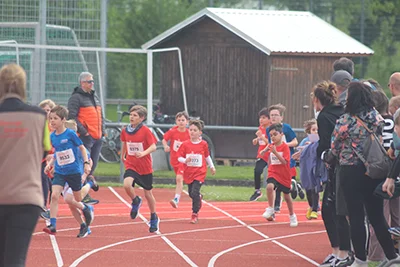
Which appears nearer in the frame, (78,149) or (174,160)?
(78,149)

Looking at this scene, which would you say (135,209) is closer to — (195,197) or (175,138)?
(195,197)

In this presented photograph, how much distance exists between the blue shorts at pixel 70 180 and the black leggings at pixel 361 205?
446 cm

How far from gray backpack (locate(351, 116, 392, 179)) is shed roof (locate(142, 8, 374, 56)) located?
16899 mm

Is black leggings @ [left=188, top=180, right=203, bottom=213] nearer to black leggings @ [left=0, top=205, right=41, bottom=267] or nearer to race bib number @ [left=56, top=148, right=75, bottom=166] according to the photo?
race bib number @ [left=56, top=148, right=75, bottom=166]

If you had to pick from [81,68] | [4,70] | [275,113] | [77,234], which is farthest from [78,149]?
[81,68]

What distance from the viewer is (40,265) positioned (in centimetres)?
1177

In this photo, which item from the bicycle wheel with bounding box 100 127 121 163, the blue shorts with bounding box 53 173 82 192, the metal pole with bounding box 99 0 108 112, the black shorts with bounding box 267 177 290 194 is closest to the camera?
the blue shorts with bounding box 53 173 82 192

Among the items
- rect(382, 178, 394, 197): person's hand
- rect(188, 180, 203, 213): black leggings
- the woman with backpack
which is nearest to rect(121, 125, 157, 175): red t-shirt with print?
rect(188, 180, 203, 213): black leggings

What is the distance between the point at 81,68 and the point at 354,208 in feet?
52.7

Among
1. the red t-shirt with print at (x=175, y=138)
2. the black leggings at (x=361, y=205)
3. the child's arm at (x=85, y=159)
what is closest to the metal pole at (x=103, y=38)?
the red t-shirt with print at (x=175, y=138)

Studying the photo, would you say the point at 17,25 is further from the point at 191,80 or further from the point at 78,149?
the point at 78,149

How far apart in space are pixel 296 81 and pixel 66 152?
573 inches

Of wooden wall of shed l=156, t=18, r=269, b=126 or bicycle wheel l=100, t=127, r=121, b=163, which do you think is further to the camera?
wooden wall of shed l=156, t=18, r=269, b=126

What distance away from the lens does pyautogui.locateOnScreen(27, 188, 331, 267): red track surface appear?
40.8ft
